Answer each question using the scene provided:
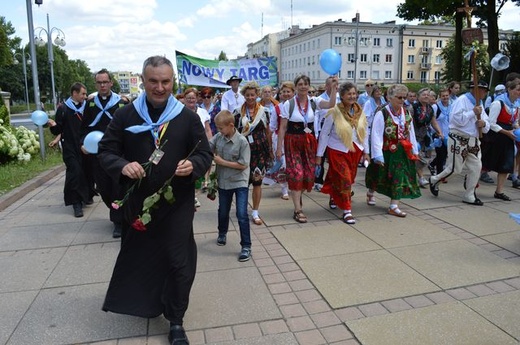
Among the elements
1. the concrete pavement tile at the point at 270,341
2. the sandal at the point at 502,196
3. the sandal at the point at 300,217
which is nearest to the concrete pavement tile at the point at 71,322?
the concrete pavement tile at the point at 270,341

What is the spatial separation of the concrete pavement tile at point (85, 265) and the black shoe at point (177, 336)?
138 cm

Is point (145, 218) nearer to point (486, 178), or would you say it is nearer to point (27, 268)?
point (27, 268)

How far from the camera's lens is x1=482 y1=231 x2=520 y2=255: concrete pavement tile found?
4.74 metres

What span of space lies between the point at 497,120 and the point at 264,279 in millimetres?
5117

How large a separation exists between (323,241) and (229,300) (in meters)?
1.76

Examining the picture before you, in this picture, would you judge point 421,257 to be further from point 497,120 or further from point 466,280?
point 497,120

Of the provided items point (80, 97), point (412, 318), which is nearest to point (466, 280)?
point (412, 318)

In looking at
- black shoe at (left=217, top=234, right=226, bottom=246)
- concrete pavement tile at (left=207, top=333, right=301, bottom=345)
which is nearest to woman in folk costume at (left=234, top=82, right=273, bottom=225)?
black shoe at (left=217, top=234, right=226, bottom=246)

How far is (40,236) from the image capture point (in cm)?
560

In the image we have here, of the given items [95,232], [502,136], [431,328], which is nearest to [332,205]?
[502,136]

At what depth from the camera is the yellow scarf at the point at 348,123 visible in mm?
5730

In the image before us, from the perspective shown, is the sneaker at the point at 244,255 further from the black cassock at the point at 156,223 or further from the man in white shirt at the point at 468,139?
the man in white shirt at the point at 468,139

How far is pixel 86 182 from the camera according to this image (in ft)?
22.1

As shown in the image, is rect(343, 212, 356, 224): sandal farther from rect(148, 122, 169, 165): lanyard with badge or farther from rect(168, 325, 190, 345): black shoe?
rect(148, 122, 169, 165): lanyard with badge
